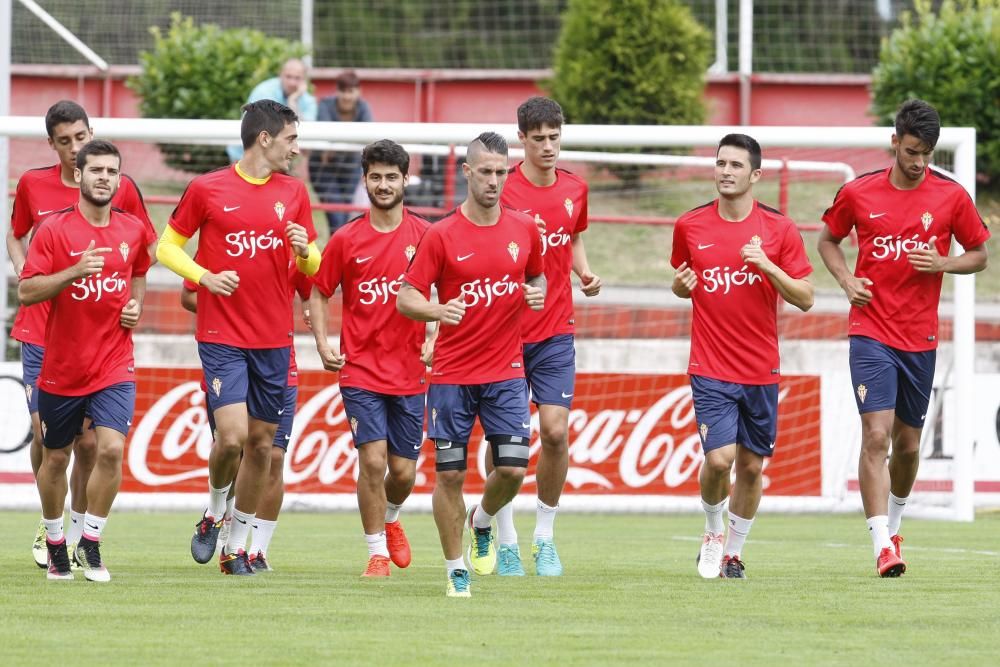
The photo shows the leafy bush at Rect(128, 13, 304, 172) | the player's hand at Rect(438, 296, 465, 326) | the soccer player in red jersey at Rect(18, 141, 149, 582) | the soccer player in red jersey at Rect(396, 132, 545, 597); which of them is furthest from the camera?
the leafy bush at Rect(128, 13, 304, 172)

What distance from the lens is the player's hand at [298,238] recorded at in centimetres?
902

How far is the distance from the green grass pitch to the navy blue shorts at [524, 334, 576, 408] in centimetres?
102

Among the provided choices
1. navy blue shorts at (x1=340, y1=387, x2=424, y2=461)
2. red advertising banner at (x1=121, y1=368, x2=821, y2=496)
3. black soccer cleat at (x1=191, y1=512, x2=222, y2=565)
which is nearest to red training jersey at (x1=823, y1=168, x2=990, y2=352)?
navy blue shorts at (x1=340, y1=387, x2=424, y2=461)

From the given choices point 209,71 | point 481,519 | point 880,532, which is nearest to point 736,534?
point 880,532

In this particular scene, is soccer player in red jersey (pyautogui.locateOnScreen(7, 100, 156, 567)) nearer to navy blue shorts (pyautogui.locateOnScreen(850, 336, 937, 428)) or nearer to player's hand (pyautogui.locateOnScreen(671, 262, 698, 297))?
player's hand (pyautogui.locateOnScreen(671, 262, 698, 297))

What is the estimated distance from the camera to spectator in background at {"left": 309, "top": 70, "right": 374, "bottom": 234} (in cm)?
1712

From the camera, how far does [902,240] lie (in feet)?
31.2

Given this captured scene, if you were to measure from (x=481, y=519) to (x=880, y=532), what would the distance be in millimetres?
2163

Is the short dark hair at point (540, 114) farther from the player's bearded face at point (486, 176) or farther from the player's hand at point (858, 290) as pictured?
the player's hand at point (858, 290)

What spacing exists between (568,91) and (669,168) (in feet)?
16.7

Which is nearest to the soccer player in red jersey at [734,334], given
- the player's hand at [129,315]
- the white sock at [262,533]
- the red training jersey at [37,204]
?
the white sock at [262,533]

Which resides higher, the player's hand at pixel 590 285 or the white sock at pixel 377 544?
the player's hand at pixel 590 285

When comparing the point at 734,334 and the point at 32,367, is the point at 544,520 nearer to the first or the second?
the point at 734,334

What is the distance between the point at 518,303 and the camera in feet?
27.9
